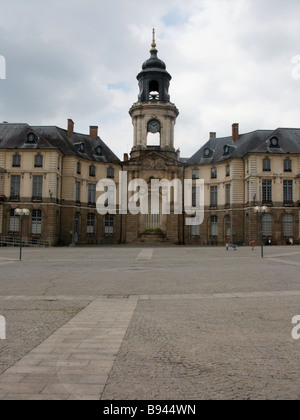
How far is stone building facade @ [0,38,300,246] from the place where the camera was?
142 ft

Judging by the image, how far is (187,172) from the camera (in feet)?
169

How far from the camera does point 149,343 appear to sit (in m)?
5.89

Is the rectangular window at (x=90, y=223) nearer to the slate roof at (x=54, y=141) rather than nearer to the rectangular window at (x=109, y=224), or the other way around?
the rectangular window at (x=109, y=224)

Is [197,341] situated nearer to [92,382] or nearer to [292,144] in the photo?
[92,382]

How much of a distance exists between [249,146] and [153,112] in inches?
548

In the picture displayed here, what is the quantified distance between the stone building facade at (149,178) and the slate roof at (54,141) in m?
0.13

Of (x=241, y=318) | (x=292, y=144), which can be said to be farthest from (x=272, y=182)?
(x=241, y=318)

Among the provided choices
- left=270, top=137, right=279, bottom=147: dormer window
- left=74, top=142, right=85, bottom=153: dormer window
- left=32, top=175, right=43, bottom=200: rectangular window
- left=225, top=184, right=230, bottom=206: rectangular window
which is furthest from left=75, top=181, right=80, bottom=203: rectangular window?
left=270, top=137, right=279, bottom=147: dormer window

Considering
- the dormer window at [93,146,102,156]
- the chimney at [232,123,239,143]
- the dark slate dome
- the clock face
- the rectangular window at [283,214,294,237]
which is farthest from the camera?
the clock face

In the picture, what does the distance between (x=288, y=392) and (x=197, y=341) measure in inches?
82.2

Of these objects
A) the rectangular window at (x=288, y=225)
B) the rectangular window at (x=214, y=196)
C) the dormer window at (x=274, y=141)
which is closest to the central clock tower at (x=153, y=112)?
the rectangular window at (x=214, y=196)

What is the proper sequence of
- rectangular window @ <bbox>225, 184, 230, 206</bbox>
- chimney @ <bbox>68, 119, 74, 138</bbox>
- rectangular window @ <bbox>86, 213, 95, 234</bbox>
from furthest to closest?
chimney @ <bbox>68, 119, 74, 138</bbox>, rectangular window @ <bbox>86, 213, 95, 234</bbox>, rectangular window @ <bbox>225, 184, 230, 206</bbox>

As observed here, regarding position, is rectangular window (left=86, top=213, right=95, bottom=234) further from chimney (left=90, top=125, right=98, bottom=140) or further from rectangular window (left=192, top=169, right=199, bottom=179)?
rectangular window (left=192, top=169, right=199, bottom=179)

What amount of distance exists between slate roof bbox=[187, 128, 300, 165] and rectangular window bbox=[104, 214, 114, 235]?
13258 millimetres
